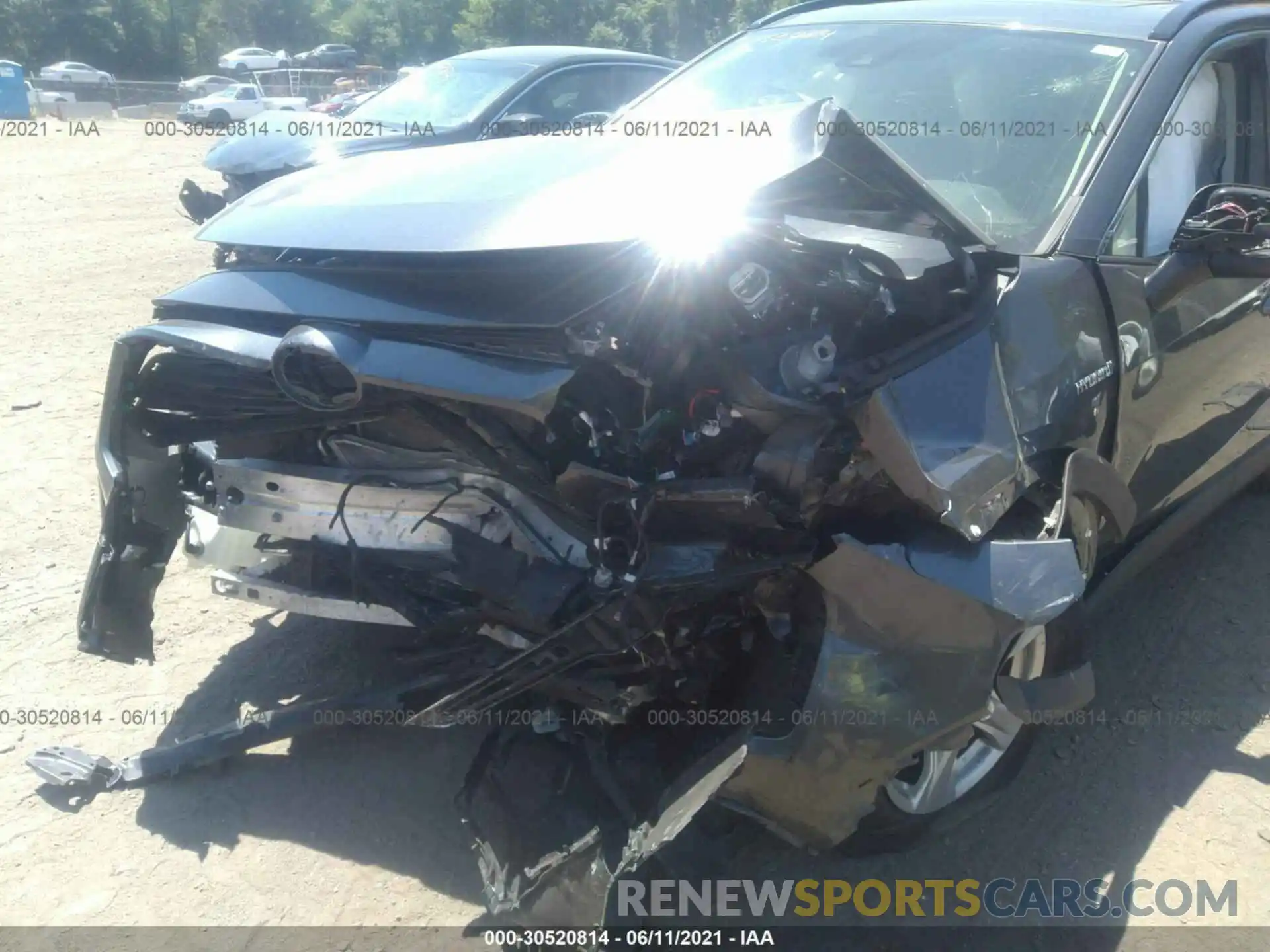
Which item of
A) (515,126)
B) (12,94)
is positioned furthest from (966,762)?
(12,94)

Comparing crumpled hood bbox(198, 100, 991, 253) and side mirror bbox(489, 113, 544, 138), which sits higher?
crumpled hood bbox(198, 100, 991, 253)

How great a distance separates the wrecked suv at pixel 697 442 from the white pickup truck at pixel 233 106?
26.3 meters

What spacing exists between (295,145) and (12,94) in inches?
980

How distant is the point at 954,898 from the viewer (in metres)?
2.67

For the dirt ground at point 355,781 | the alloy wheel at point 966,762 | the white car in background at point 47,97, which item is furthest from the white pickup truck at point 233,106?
the alloy wheel at point 966,762

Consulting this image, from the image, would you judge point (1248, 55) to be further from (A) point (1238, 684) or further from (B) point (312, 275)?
(B) point (312, 275)

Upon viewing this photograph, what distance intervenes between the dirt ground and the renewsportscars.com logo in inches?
1.5

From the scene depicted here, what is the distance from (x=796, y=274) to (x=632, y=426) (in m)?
0.49

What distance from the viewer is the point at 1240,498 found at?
481 cm

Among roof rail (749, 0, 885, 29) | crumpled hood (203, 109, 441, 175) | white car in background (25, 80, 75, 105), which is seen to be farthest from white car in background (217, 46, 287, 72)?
roof rail (749, 0, 885, 29)

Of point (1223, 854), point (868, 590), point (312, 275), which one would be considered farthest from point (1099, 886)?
point (312, 275)

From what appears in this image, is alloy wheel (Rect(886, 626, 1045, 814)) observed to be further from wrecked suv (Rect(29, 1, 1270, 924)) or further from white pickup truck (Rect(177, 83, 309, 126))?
white pickup truck (Rect(177, 83, 309, 126))

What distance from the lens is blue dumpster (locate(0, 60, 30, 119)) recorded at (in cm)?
2767

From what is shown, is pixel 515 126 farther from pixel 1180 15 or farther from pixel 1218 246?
pixel 1218 246
